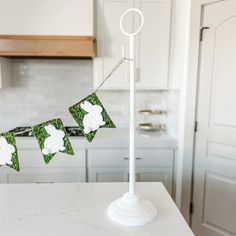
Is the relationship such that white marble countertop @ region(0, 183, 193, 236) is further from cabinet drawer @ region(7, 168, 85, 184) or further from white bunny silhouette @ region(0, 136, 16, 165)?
cabinet drawer @ region(7, 168, 85, 184)

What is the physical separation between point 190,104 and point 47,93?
1440 millimetres

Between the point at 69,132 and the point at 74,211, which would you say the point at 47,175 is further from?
the point at 74,211

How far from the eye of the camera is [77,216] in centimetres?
98

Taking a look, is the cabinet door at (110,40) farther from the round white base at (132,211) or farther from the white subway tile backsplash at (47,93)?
the round white base at (132,211)

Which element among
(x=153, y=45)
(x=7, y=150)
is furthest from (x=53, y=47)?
(x=7, y=150)

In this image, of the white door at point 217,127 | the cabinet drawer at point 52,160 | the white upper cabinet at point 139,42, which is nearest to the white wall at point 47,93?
the white upper cabinet at point 139,42

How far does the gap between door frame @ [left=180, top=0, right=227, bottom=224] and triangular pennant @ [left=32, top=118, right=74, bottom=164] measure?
4.21 feet

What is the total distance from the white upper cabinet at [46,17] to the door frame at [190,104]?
83cm

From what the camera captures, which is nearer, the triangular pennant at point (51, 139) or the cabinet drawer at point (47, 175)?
the triangular pennant at point (51, 139)

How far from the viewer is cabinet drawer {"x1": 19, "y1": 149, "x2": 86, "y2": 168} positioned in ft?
6.98

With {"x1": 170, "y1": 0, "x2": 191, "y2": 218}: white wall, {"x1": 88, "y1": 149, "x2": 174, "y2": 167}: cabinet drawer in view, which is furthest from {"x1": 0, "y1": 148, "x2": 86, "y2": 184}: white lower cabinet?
{"x1": 170, "y1": 0, "x2": 191, "y2": 218}: white wall

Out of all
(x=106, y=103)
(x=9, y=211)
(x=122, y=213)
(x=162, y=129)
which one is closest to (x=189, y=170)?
(x=162, y=129)

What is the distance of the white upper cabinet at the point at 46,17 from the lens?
2057 millimetres

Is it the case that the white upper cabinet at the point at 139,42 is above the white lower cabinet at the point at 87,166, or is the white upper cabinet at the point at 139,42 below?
above
